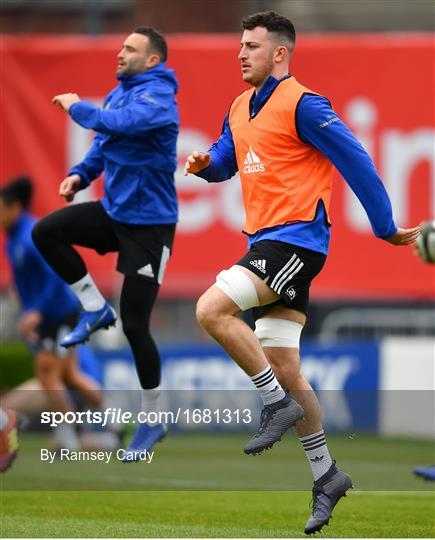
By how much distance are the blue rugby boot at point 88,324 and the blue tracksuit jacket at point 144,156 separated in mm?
634

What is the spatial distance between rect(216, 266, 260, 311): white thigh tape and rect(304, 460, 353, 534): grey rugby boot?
3.65 feet

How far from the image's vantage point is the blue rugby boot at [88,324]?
29.7 feet

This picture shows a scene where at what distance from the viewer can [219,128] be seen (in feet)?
51.3

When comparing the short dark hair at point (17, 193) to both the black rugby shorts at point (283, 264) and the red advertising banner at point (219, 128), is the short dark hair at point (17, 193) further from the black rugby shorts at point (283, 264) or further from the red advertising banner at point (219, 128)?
the black rugby shorts at point (283, 264)

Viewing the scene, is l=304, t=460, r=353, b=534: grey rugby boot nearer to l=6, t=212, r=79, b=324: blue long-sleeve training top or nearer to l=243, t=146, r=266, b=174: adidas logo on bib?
l=243, t=146, r=266, b=174: adidas logo on bib

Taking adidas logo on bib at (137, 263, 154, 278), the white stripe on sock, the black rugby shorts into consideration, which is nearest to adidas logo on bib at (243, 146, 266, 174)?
the black rugby shorts

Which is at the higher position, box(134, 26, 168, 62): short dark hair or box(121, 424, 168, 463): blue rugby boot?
box(134, 26, 168, 62): short dark hair

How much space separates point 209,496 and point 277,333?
2491mm

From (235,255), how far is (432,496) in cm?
594

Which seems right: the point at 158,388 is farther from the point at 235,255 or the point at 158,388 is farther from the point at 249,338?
the point at 235,255

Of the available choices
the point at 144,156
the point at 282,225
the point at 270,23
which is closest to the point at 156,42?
the point at 144,156

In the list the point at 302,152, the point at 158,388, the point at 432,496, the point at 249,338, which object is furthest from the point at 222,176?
→ the point at 432,496

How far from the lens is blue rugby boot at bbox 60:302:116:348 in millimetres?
A: 9039
